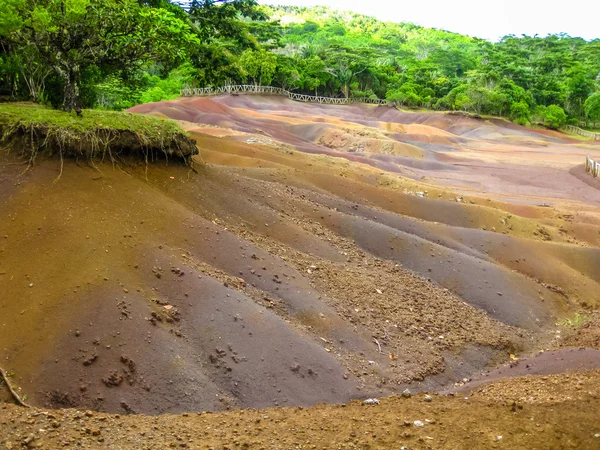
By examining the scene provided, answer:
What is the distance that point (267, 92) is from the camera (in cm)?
7650

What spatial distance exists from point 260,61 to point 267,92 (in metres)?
6.74

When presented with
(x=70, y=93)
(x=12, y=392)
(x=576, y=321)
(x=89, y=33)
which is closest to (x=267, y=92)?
(x=576, y=321)

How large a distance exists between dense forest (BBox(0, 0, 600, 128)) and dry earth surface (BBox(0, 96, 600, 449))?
8.34 feet

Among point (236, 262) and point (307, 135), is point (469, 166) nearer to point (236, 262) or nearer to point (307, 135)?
point (307, 135)

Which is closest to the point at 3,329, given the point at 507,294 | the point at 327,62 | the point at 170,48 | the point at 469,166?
the point at 170,48

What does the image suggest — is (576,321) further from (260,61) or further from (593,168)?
(260,61)

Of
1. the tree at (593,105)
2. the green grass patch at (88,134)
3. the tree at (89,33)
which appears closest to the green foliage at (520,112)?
the tree at (593,105)

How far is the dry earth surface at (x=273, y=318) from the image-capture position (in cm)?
746

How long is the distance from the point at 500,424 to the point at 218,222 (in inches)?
323

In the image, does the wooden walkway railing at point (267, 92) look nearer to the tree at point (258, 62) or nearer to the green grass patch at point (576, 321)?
the tree at point (258, 62)

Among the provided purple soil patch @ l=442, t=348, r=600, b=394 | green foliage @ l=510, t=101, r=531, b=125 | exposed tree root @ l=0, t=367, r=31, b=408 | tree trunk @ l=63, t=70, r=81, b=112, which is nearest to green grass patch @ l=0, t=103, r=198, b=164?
tree trunk @ l=63, t=70, r=81, b=112

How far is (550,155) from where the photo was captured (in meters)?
50.2

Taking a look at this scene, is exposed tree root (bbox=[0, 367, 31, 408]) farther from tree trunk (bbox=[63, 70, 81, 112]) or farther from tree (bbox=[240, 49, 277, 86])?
tree (bbox=[240, 49, 277, 86])

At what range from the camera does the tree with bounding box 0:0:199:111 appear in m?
11.5
